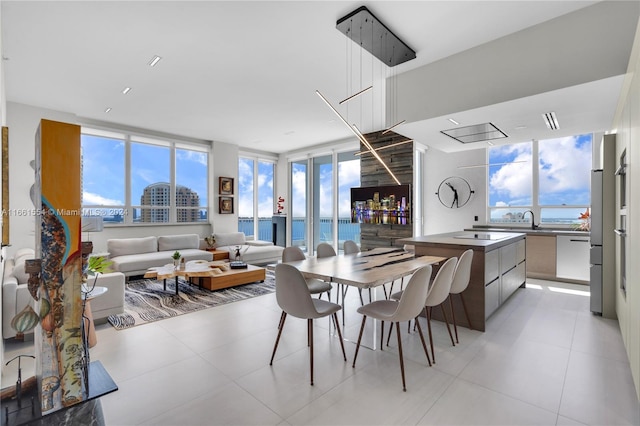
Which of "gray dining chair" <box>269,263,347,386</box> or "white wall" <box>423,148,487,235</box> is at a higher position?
"white wall" <box>423,148,487,235</box>

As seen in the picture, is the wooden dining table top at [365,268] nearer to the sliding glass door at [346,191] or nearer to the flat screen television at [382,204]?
the flat screen television at [382,204]

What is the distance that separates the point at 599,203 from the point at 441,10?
2832 mm

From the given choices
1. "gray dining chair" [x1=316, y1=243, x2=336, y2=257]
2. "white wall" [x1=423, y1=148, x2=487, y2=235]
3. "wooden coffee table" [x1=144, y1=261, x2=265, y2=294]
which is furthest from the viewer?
"white wall" [x1=423, y1=148, x2=487, y2=235]

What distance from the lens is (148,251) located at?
600 centimetres

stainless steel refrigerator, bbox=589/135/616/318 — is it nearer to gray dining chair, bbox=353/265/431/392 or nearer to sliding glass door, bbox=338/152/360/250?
gray dining chair, bbox=353/265/431/392

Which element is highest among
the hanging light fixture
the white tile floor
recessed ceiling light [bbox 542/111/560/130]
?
the hanging light fixture

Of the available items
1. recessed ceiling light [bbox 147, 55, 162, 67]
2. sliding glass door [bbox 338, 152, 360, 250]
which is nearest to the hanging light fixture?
recessed ceiling light [bbox 147, 55, 162, 67]

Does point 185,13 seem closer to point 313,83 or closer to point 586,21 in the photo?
point 313,83

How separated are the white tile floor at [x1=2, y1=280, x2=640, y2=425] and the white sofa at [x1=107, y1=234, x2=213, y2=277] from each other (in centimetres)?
224

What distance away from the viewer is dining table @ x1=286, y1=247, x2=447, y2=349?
2.18 meters

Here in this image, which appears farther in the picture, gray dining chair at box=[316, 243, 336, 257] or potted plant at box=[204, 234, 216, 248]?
potted plant at box=[204, 234, 216, 248]

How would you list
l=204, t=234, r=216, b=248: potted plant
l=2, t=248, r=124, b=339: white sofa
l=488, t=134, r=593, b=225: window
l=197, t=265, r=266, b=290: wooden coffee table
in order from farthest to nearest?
l=204, t=234, r=216, b=248: potted plant < l=488, t=134, r=593, b=225: window < l=197, t=265, r=266, b=290: wooden coffee table < l=2, t=248, r=124, b=339: white sofa

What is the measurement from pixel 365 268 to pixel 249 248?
183 inches

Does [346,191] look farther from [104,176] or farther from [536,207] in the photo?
[104,176]
